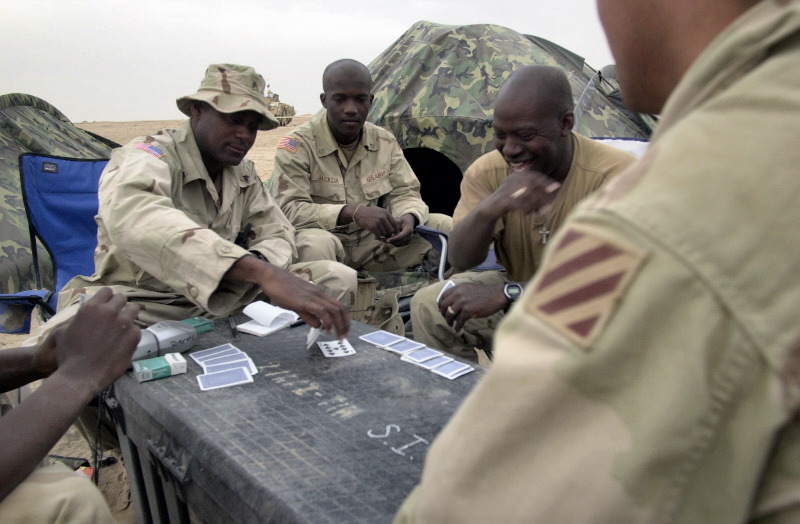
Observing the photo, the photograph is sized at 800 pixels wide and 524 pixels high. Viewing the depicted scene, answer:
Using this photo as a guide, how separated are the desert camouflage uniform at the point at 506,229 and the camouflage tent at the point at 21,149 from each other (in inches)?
142

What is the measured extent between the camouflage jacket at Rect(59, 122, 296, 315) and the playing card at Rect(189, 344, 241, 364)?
166 mm

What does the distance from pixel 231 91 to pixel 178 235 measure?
0.92 m

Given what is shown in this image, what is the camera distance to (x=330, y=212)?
155 inches

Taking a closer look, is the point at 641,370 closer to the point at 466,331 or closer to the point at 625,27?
the point at 625,27

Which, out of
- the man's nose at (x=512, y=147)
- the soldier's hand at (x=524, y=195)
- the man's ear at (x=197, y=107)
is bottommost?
the soldier's hand at (x=524, y=195)

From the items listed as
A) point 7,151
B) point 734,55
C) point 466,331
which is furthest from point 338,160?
point 734,55

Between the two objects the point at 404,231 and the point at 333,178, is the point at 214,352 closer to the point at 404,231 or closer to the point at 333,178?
the point at 404,231

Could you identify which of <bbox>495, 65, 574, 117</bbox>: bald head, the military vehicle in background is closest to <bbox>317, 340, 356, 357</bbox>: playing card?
<bbox>495, 65, 574, 117</bbox>: bald head

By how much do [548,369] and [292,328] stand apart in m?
1.82

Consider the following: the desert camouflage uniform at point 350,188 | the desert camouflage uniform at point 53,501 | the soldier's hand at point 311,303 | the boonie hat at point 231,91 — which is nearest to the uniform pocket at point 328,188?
the desert camouflage uniform at point 350,188

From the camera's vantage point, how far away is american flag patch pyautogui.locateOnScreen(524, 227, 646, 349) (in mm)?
529

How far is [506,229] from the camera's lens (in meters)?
2.76

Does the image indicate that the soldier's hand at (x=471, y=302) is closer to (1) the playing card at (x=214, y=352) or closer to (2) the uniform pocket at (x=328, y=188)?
(1) the playing card at (x=214, y=352)

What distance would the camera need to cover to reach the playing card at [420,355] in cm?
195
